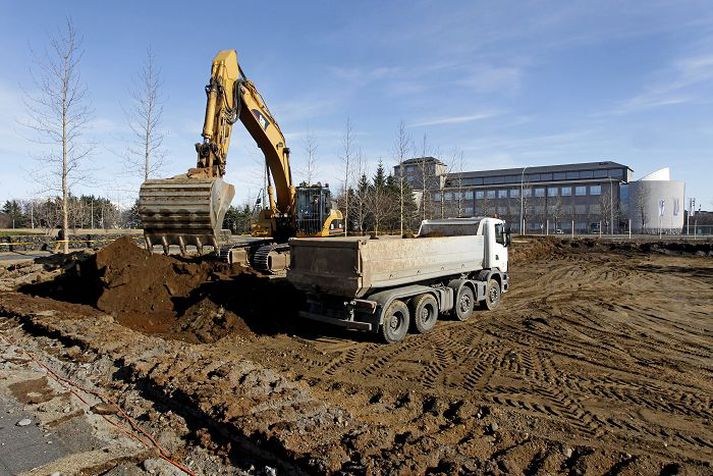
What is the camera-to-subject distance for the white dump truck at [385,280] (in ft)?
27.6

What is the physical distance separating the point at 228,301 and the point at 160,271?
217 cm

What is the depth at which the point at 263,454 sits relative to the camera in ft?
14.9

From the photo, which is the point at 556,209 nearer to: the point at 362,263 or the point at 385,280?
the point at 385,280

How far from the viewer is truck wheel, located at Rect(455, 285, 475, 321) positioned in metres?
11.1

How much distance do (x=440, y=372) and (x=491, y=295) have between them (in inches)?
232

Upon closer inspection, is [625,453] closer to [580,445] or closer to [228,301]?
[580,445]

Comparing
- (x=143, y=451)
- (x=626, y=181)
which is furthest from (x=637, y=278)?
(x=626, y=181)

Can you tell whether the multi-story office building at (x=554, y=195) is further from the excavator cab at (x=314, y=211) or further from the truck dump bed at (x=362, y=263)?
the truck dump bed at (x=362, y=263)

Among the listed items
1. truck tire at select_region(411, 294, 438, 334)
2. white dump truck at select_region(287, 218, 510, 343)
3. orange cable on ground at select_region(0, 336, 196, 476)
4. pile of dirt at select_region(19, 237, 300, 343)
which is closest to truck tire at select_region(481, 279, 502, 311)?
white dump truck at select_region(287, 218, 510, 343)

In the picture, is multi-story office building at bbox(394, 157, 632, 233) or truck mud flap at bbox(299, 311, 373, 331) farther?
multi-story office building at bbox(394, 157, 632, 233)

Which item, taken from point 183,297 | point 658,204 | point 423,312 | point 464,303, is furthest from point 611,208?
point 183,297

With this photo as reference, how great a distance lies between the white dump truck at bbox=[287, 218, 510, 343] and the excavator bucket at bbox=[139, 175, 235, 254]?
80.5 inches

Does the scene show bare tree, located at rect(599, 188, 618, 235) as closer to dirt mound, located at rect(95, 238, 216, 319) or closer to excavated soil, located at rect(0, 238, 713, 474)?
excavated soil, located at rect(0, 238, 713, 474)

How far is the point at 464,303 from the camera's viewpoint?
11438 millimetres
